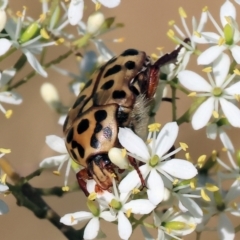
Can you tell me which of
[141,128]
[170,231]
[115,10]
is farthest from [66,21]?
[115,10]

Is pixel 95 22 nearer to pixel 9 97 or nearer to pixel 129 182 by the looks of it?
pixel 9 97

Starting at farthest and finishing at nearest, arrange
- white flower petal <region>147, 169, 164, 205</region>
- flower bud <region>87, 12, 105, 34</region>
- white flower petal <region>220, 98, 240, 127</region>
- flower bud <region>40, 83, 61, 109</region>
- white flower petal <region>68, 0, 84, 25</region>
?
1. flower bud <region>40, 83, 61, 109</region>
2. flower bud <region>87, 12, 105, 34</region>
3. white flower petal <region>68, 0, 84, 25</region>
4. white flower petal <region>220, 98, 240, 127</region>
5. white flower petal <region>147, 169, 164, 205</region>

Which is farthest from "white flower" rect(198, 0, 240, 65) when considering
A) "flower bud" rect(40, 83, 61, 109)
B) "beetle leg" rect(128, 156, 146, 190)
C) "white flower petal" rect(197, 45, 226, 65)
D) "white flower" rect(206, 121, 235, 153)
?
"flower bud" rect(40, 83, 61, 109)

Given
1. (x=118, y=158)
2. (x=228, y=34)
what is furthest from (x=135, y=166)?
(x=228, y=34)

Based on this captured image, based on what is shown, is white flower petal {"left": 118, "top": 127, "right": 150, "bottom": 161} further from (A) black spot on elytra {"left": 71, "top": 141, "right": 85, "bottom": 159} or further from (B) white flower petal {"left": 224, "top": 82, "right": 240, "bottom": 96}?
(B) white flower petal {"left": 224, "top": 82, "right": 240, "bottom": 96}

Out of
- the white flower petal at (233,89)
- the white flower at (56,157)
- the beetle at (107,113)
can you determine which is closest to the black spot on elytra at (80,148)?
the beetle at (107,113)

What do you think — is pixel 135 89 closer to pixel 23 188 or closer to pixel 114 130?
pixel 114 130

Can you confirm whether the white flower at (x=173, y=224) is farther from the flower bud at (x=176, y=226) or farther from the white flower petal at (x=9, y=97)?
the white flower petal at (x=9, y=97)

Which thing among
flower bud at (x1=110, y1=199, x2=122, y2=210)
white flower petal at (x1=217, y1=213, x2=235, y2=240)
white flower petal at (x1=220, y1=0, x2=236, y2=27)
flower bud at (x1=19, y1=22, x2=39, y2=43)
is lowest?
white flower petal at (x1=217, y1=213, x2=235, y2=240)
